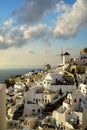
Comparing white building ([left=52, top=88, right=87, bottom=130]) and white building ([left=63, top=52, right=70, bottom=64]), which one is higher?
white building ([left=63, top=52, right=70, bottom=64])

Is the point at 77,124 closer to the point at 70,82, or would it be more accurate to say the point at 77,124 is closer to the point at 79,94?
the point at 79,94

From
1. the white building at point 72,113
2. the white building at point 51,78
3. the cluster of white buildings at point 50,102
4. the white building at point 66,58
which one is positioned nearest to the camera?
the cluster of white buildings at point 50,102

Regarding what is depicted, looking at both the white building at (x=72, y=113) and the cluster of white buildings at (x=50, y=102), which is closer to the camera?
the cluster of white buildings at (x=50, y=102)

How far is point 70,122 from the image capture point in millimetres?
24734

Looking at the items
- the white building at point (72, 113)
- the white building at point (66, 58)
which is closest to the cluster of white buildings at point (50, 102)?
the white building at point (72, 113)

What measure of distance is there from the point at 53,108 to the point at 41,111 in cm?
103

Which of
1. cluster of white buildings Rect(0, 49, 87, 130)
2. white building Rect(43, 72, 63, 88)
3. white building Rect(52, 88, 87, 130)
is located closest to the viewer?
cluster of white buildings Rect(0, 49, 87, 130)

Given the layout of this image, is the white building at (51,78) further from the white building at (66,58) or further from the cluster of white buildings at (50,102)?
the white building at (66,58)

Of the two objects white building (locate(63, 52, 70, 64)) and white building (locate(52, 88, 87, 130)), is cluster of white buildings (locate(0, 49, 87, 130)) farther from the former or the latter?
white building (locate(63, 52, 70, 64))

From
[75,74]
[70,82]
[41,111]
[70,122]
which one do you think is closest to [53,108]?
[41,111]

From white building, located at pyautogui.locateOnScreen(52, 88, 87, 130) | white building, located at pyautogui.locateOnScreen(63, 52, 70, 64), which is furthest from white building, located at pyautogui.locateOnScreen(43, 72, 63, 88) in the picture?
white building, located at pyautogui.locateOnScreen(63, 52, 70, 64)

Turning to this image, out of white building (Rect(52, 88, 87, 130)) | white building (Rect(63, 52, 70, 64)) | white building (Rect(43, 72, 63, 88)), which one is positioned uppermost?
white building (Rect(63, 52, 70, 64))

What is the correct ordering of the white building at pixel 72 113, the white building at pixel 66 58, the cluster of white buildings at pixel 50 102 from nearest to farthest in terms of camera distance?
the cluster of white buildings at pixel 50 102
the white building at pixel 72 113
the white building at pixel 66 58

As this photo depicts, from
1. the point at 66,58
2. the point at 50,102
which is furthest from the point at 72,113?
the point at 66,58
